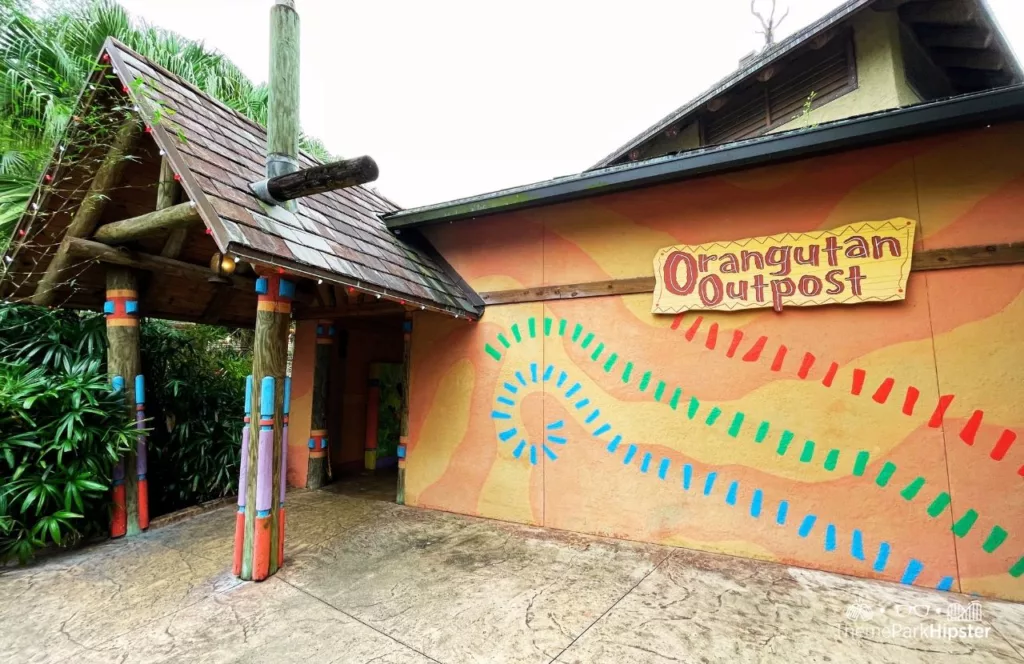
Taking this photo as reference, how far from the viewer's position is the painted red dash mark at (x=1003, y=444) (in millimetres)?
2965

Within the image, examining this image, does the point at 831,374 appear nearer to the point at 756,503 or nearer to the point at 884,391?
the point at 884,391

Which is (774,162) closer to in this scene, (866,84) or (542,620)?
(866,84)

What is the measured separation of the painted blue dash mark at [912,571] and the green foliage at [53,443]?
664cm

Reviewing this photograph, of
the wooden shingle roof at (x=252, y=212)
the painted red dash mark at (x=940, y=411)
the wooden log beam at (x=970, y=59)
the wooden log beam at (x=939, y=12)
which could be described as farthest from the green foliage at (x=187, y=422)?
the wooden log beam at (x=970, y=59)

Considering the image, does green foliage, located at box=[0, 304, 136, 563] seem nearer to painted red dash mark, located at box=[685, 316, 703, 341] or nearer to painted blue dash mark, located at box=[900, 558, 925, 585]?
painted red dash mark, located at box=[685, 316, 703, 341]

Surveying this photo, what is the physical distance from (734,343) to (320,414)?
5.53 m

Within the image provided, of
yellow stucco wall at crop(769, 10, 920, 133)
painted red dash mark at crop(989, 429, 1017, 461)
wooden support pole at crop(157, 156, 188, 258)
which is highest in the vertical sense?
yellow stucco wall at crop(769, 10, 920, 133)

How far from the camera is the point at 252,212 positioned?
303cm

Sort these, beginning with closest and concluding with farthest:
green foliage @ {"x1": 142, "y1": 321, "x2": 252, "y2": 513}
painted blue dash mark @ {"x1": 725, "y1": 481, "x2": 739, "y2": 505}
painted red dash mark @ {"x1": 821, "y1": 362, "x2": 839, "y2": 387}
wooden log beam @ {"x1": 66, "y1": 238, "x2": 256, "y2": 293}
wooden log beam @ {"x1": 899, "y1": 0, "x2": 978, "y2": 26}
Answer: painted red dash mark @ {"x1": 821, "y1": 362, "x2": 839, "y2": 387} → painted blue dash mark @ {"x1": 725, "y1": 481, "x2": 739, "y2": 505} → wooden log beam @ {"x1": 66, "y1": 238, "x2": 256, "y2": 293} → wooden log beam @ {"x1": 899, "y1": 0, "x2": 978, "y2": 26} → green foliage @ {"x1": 142, "y1": 321, "x2": 252, "y2": 513}

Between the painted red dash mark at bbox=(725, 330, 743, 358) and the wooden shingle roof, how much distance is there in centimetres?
264

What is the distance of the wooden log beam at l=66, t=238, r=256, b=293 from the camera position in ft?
13.7

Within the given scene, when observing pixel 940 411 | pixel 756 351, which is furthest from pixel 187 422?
pixel 940 411

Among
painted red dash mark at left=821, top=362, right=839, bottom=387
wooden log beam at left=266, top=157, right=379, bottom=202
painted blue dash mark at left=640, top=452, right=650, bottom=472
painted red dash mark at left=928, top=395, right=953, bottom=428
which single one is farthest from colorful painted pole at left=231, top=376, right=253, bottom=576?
painted red dash mark at left=928, top=395, right=953, bottom=428

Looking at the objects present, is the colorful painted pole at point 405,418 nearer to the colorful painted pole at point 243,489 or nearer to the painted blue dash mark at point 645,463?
the colorful painted pole at point 243,489
